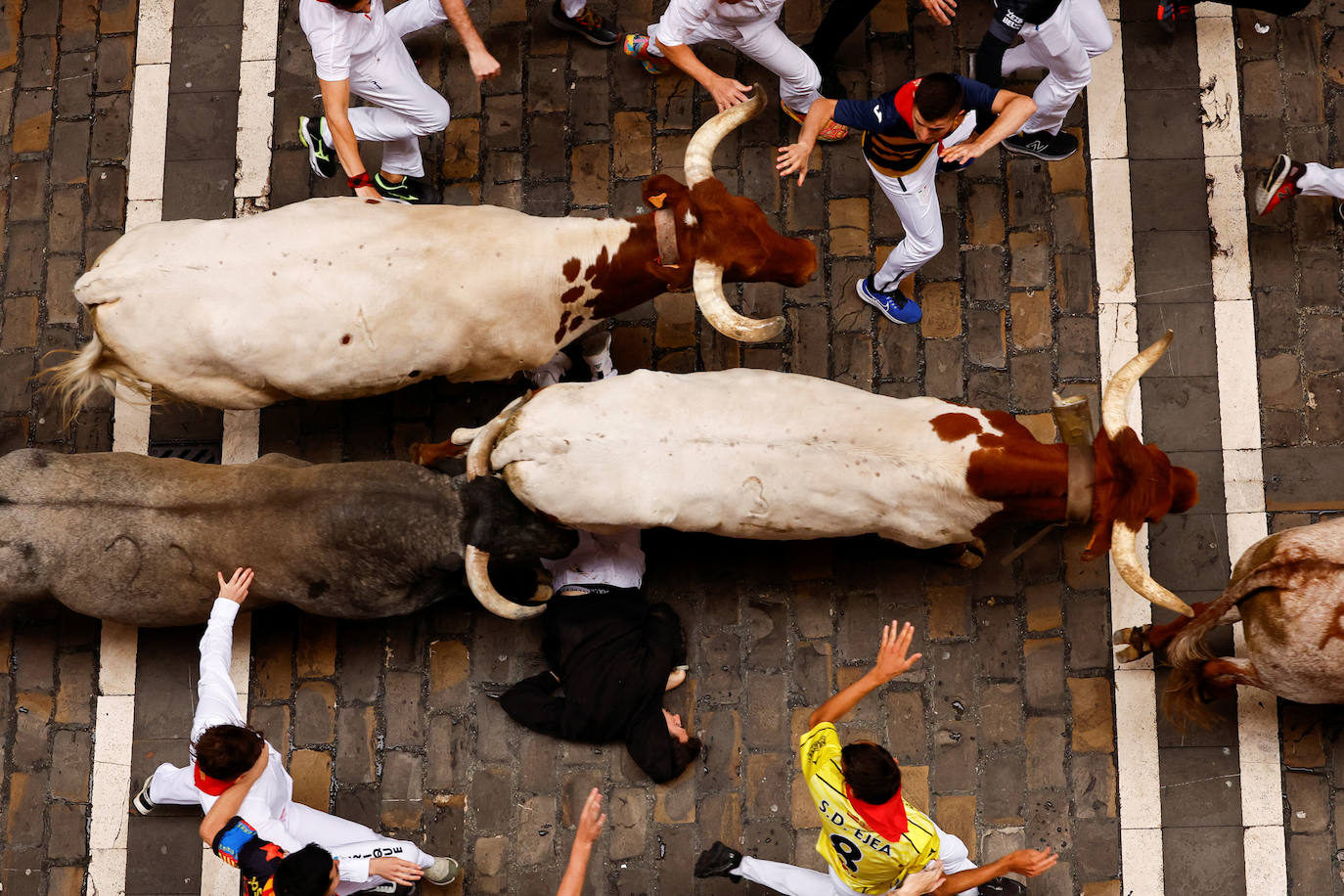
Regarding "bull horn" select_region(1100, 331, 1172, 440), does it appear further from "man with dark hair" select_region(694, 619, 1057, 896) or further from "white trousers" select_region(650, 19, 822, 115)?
"white trousers" select_region(650, 19, 822, 115)

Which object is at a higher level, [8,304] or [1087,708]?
[8,304]

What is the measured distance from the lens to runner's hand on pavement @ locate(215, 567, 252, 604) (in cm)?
622

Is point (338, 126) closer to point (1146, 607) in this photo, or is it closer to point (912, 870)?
point (912, 870)

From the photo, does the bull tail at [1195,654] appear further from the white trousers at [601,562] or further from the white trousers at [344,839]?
the white trousers at [344,839]

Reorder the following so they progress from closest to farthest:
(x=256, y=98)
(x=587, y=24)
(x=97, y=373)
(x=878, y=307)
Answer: (x=97, y=373)
(x=878, y=307)
(x=587, y=24)
(x=256, y=98)

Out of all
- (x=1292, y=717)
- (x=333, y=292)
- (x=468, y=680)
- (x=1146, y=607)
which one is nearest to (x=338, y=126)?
(x=333, y=292)

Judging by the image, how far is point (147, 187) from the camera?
774cm

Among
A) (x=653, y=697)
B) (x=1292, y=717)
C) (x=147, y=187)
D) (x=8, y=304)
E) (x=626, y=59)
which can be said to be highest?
(x=626, y=59)

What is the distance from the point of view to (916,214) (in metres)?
6.73

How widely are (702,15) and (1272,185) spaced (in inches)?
147

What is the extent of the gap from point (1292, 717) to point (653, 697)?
3.88m

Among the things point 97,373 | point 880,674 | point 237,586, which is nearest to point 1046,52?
point 880,674

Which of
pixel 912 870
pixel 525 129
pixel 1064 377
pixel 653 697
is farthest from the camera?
pixel 525 129

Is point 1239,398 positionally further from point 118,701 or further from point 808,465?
point 118,701
